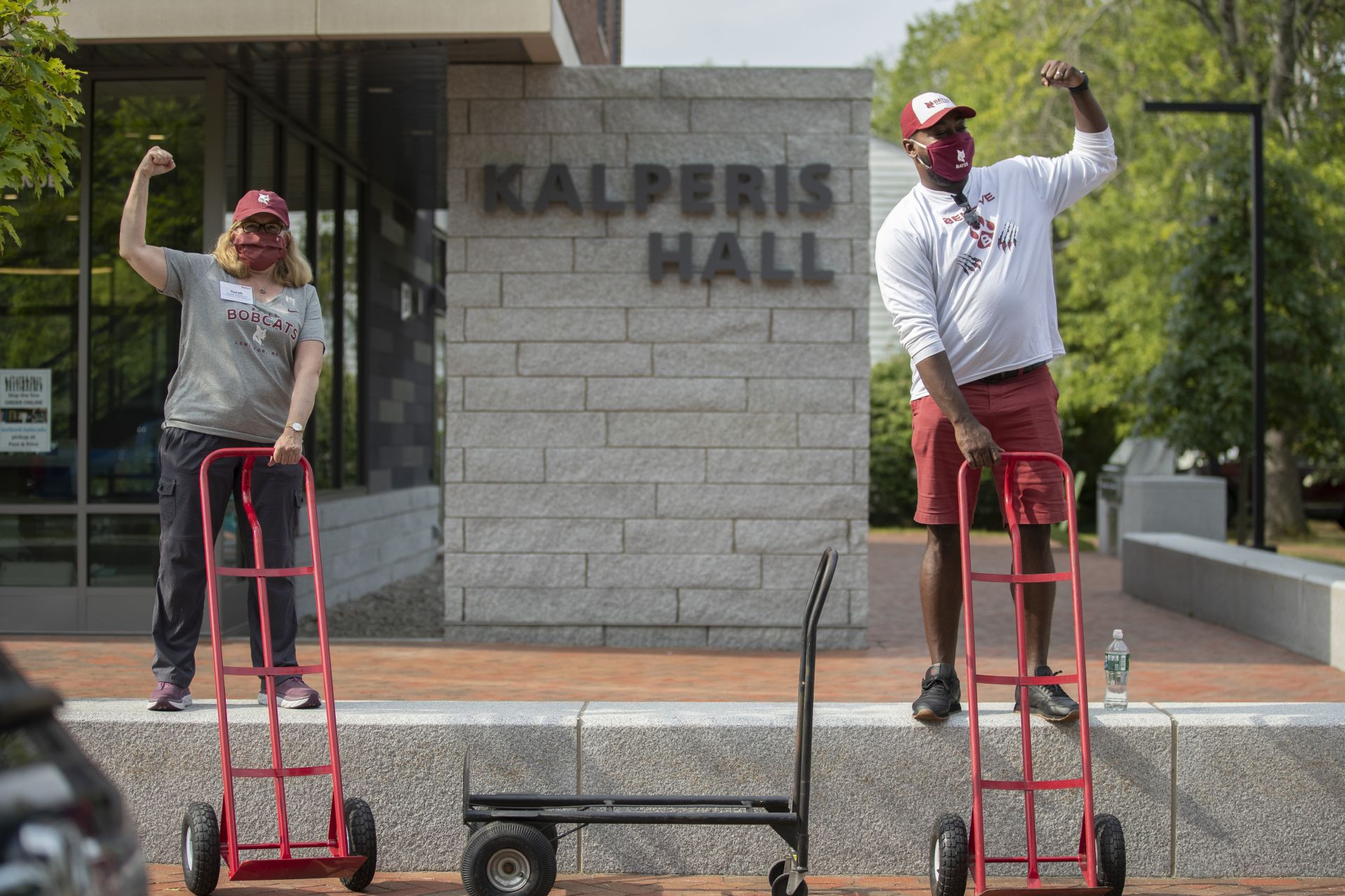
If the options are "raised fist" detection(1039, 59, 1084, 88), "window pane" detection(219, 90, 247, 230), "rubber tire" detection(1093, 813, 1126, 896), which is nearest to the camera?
"rubber tire" detection(1093, 813, 1126, 896)

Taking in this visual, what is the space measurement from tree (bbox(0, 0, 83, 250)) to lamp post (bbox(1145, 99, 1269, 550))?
352 inches

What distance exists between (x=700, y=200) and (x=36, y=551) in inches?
173

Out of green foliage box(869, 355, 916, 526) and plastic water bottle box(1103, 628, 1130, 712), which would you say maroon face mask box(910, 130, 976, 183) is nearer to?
plastic water bottle box(1103, 628, 1130, 712)

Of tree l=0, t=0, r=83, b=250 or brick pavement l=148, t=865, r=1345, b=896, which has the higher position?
tree l=0, t=0, r=83, b=250

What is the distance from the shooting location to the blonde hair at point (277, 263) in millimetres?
4867

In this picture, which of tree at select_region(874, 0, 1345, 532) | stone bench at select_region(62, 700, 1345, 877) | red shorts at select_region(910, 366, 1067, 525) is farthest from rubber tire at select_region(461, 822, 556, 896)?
tree at select_region(874, 0, 1345, 532)

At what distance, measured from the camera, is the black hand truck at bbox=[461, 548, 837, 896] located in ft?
13.1

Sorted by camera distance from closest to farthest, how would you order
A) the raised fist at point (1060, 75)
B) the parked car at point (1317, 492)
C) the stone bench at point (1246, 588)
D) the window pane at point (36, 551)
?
1. the raised fist at point (1060, 75)
2. the stone bench at point (1246, 588)
3. the window pane at point (36, 551)
4. the parked car at point (1317, 492)

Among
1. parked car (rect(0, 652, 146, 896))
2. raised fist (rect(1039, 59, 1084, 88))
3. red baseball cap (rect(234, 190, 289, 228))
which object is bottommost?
parked car (rect(0, 652, 146, 896))

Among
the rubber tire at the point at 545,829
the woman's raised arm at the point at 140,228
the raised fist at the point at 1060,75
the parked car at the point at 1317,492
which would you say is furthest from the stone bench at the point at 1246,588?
the parked car at the point at 1317,492

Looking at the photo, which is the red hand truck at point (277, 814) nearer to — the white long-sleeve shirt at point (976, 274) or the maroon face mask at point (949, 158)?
the white long-sleeve shirt at point (976, 274)

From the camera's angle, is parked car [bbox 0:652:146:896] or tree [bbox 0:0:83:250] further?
tree [bbox 0:0:83:250]

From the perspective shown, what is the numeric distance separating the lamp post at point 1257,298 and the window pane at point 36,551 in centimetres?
862

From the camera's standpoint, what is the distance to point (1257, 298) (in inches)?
460
